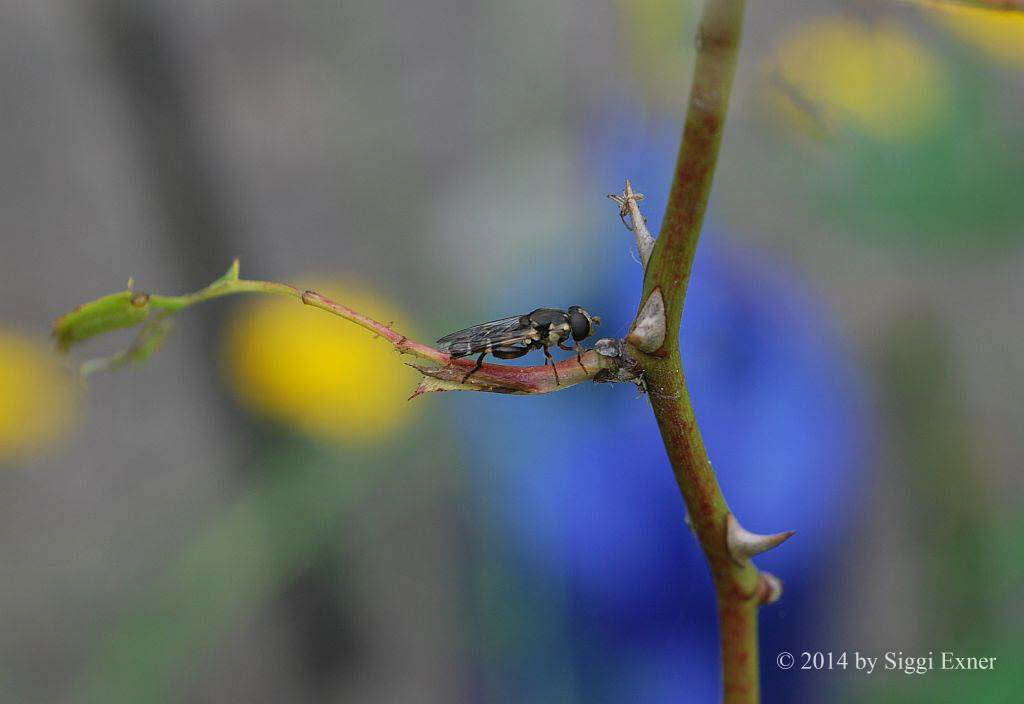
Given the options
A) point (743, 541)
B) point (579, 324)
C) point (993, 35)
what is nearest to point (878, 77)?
point (993, 35)

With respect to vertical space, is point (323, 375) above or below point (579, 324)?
below

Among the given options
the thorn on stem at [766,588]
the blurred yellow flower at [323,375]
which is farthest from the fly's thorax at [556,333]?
the blurred yellow flower at [323,375]

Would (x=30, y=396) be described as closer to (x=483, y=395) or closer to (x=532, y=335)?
(x=483, y=395)

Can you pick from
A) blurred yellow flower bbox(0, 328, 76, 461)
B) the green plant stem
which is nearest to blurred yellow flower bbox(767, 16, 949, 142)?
the green plant stem

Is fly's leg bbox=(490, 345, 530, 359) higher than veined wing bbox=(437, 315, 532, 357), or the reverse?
veined wing bbox=(437, 315, 532, 357)

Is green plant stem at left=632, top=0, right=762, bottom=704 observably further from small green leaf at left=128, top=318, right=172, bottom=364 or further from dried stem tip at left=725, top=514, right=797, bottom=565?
small green leaf at left=128, top=318, right=172, bottom=364

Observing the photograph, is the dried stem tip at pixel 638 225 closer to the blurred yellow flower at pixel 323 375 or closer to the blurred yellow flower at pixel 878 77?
the blurred yellow flower at pixel 878 77

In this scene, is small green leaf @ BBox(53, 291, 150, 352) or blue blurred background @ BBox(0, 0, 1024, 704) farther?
blue blurred background @ BBox(0, 0, 1024, 704)

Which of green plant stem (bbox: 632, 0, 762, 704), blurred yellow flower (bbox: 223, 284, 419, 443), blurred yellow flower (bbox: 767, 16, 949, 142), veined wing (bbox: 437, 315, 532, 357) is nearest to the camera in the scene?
green plant stem (bbox: 632, 0, 762, 704)
